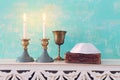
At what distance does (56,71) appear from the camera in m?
1.29

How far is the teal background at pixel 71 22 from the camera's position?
154 cm

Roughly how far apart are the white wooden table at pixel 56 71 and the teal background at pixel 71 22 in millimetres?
257

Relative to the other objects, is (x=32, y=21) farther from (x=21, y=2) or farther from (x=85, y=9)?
(x=85, y=9)

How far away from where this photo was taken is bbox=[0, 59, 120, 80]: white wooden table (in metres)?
1.28

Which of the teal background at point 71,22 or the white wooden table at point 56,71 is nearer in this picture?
the white wooden table at point 56,71

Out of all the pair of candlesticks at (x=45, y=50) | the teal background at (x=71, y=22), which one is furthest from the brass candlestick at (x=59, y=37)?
the teal background at (x=71, y=22)

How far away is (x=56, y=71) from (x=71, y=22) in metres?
0.36

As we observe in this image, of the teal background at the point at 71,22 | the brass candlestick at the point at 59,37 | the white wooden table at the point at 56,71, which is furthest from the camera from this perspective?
the teal background at the point at 71,22

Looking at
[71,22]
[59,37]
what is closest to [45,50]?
[59,37]

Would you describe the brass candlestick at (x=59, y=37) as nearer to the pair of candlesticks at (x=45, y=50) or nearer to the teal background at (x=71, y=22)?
the pair of candlesticks at (x=45, y=50)

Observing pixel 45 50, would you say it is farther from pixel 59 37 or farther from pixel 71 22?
pixel 71 22

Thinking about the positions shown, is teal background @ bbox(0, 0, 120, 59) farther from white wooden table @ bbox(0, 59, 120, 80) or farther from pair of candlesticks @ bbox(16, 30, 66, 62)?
white wooden table @ bbox(0, 59, 120, 80)

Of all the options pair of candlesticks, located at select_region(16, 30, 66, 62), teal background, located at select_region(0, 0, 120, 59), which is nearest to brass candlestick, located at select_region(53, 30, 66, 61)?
pair of candlesticks, located at select_region(16, 30, 66, 62)

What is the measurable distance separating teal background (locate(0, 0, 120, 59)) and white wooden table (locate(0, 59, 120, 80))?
0.26 m
